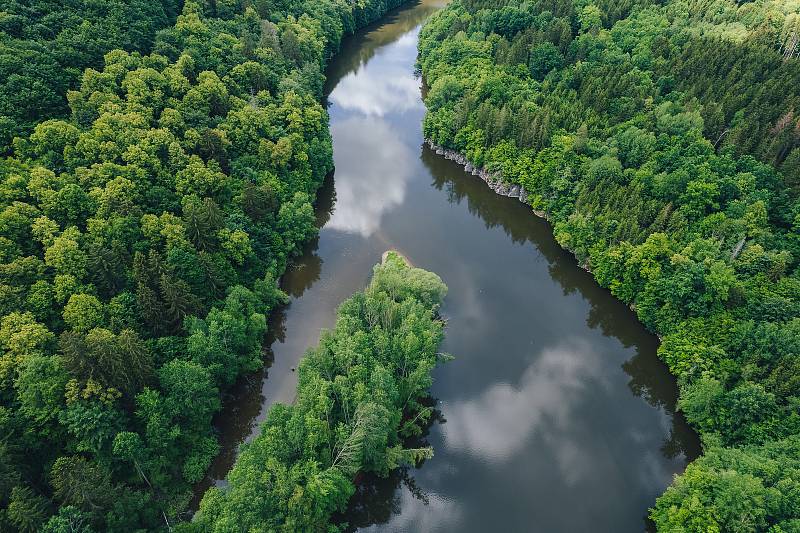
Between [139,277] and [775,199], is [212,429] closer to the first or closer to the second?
[139,277]

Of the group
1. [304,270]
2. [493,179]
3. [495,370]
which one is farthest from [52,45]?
[495,370]

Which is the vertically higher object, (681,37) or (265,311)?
(681,37)

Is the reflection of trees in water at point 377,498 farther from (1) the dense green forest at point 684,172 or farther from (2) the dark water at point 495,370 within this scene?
(1) the dense green forest at point 684,172

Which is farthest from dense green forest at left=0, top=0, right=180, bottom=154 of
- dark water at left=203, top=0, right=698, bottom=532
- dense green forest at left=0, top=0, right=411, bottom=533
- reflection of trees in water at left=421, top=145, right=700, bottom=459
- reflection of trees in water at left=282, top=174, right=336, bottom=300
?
reflection of trees in water at left=421, top=145, right=700, bottom=459

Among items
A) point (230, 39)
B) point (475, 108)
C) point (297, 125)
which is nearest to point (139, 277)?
point (297, 125)

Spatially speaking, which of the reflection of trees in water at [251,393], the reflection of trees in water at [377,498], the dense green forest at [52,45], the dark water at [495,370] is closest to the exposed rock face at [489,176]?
the dark water at [495,370]

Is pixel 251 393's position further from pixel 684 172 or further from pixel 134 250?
pixel 684 172
